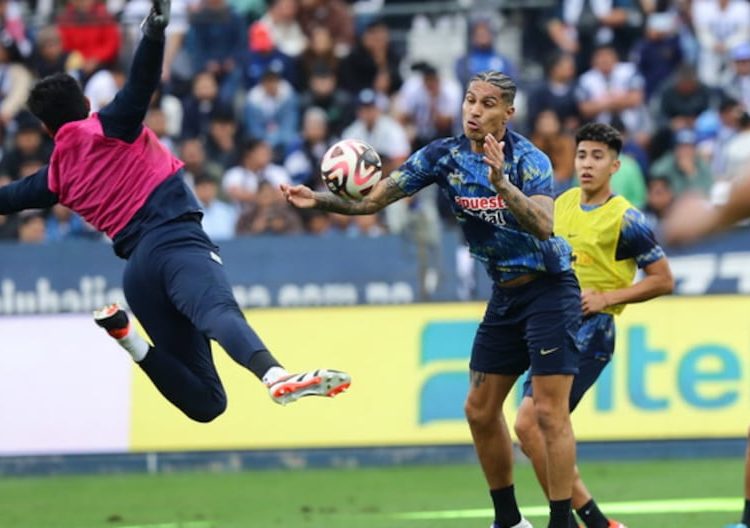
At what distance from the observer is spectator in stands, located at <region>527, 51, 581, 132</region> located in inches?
731

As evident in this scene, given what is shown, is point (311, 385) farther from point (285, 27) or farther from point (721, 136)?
point (285, 27)

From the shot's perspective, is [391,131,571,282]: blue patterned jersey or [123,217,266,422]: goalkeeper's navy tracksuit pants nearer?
[123,217,266,422]: goalkeeper's navy tracksuit pants

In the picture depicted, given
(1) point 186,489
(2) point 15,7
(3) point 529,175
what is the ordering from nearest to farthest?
(3) point 529,175 → (1) point 186,489 → (2) point 15,7

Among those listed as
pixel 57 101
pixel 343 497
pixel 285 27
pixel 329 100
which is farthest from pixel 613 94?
pixel 57 101

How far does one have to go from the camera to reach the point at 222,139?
19031 millimetres

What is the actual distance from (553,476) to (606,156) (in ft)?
7.22

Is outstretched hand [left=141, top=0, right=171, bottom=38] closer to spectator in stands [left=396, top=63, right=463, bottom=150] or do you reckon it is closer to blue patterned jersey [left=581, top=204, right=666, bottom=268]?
blue patterned jersey [left=581, top=204, right=666, bottom=268]

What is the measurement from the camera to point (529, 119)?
1847 centimetres

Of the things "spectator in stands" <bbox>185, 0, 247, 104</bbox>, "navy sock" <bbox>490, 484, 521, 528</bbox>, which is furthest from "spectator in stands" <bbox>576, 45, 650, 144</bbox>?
"navy sock" <bbox>490, 484, 521, 528</bbox>

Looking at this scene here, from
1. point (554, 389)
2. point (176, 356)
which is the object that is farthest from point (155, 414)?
point (554, 389)

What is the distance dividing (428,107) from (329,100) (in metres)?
1.15

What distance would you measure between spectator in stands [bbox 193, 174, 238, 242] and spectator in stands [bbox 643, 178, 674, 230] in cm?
432

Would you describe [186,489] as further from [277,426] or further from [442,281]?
[442,281]

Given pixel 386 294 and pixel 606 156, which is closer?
pixel 606 156
